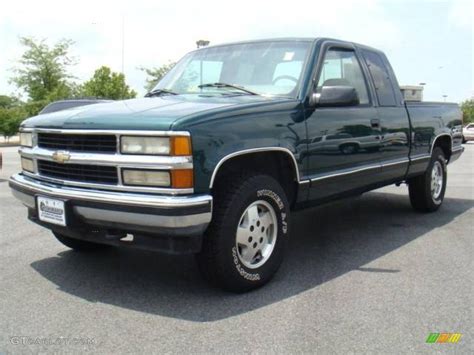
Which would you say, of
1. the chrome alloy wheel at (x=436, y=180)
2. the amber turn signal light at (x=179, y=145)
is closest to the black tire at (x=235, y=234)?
the amber turn signal light at (x=179, y=145)

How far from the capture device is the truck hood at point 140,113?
3381 millimetres

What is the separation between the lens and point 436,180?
6930mm

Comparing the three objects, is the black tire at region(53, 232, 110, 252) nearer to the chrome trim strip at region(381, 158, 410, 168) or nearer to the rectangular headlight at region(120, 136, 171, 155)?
the rectangular headlight at region(120, 136, 171, 155)

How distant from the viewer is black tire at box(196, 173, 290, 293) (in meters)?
3.56

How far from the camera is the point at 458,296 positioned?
3.74 m

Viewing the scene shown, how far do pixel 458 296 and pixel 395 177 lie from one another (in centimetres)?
216

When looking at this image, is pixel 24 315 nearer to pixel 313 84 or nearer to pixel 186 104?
pixel 186 104

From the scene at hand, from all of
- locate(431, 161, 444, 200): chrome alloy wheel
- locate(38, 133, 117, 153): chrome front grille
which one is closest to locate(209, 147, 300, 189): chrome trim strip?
locate(38, 133, 117, 153): chrome front grille

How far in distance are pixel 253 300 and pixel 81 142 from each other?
157 centimetres

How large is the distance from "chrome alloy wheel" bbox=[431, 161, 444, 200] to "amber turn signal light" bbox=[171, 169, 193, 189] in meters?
4.37

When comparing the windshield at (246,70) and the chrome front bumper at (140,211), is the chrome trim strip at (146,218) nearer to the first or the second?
the chrome front bumper at (140,211)

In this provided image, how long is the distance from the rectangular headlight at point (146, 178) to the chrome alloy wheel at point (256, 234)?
0.67 metres

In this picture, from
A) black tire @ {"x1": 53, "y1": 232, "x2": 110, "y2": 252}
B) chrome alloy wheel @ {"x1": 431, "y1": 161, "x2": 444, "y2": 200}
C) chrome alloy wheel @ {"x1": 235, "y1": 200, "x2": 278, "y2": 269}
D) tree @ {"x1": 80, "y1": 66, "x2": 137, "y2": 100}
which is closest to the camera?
chrome alloy wheel @ {"x1": 235, "y1": 200, "x2": 278, "y2": 269}

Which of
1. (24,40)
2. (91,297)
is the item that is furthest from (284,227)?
(24,40)
